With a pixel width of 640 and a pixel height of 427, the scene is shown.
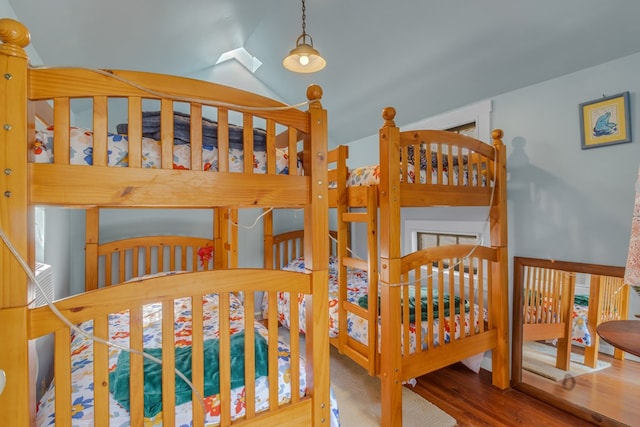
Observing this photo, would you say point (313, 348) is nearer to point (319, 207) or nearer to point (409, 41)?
point (319, 207)

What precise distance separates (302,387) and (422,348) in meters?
1.08

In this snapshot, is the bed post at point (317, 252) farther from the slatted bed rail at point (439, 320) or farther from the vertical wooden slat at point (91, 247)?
the vertical wooden slat at point (91, 247)

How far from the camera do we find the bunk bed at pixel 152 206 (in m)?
0.76

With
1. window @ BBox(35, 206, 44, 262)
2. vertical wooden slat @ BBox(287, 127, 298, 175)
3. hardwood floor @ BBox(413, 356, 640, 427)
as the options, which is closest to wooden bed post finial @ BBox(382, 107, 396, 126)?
vertical wooden slat @ BBox(287, 127, 298, 175)

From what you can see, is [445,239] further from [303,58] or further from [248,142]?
[248,142]

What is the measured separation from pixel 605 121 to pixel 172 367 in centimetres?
260

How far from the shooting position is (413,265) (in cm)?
183

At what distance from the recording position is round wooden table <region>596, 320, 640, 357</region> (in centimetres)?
127

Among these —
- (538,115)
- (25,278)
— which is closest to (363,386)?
(25,278)

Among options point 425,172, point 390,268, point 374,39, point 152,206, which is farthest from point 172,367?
point 374,39

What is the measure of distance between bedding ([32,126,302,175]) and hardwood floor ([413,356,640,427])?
1985mm

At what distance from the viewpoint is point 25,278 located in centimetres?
77

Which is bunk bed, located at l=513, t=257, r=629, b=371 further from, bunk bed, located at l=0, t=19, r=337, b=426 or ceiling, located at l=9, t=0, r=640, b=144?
bunk bed, located at l=0, t=19, r=337, b=426

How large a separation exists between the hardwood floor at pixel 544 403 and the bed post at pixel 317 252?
124cm
